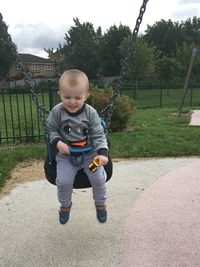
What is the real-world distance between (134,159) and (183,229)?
9.15ft

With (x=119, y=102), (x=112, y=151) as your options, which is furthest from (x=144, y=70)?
(x=112, y=151)

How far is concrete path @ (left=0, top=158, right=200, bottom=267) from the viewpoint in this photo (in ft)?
9.37

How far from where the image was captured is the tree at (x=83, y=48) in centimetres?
5259

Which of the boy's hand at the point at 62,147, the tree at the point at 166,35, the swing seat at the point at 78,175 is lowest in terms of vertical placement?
the swing seat at the point at 78,175

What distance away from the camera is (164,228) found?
10.9 feet

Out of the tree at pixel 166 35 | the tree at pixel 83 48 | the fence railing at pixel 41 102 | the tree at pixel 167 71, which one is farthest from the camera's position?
the tree at pixel 166 35

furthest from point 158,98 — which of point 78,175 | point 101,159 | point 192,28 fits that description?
point 192,28

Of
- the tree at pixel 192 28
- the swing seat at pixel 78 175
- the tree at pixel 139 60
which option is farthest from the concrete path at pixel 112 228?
the tree at pixel 192 28

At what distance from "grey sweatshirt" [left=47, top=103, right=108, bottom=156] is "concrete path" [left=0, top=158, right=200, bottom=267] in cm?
92

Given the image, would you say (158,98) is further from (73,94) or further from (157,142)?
(73,94)

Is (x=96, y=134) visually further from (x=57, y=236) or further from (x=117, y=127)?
(x=117, y=127)

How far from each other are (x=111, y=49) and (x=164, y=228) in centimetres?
4951

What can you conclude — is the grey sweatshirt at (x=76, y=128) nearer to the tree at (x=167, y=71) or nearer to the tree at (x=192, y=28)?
the tree at (x=167, y=71)

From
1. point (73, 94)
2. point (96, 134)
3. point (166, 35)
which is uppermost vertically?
point (166, 35)
